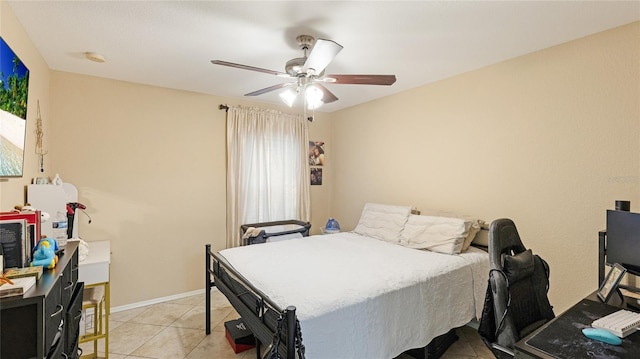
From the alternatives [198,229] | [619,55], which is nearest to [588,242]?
[619,55]

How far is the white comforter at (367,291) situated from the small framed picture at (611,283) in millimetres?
888

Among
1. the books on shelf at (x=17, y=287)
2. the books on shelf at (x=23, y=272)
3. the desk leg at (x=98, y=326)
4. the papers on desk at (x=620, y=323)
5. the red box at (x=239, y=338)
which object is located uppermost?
the books on shelf at (x=23, y=272)

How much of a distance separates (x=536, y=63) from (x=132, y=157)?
4169 mm

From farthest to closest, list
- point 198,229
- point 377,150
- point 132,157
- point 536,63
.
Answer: point 377,150 < point 198,229 < point 132,157 < point 536,63

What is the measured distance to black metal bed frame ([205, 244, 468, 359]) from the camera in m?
1.47

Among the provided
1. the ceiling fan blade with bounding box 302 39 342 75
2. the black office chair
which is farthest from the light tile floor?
the ceiling fan blade with bounding box 302 39 342 75

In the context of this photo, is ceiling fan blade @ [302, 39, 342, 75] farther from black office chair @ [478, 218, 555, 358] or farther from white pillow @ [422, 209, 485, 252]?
white pillow @ [422, 209, 485, 252]

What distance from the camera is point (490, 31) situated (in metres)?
2.18

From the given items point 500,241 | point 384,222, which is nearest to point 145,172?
point 384,222

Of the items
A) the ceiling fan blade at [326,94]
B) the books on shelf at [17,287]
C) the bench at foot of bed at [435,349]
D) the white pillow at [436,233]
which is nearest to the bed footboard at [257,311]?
the books on shelf at [17,287]

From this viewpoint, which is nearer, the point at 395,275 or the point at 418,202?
the point at 395,275

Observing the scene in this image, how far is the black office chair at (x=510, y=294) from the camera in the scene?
4.90ft

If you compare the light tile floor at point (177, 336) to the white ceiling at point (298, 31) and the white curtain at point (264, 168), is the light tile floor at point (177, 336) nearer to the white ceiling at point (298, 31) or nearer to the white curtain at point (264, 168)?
the white curtain at point (264, 168)

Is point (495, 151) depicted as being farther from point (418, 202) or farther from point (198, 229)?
point (198, 229)
